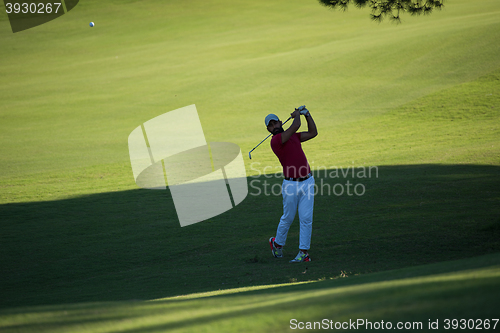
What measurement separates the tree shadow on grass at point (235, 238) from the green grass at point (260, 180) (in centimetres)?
6

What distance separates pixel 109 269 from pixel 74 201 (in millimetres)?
7139

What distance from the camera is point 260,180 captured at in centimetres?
1577

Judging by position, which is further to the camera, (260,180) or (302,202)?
(260,180)

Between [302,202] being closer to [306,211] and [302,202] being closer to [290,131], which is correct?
[306,211]

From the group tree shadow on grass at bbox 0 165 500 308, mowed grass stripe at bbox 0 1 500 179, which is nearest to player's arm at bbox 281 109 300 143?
tree shadow on grass at bbox 0 165 500 308

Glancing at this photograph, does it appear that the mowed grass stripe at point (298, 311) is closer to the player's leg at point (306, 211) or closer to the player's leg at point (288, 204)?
the player's leg at point (306, 211)

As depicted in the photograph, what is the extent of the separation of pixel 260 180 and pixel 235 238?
6329 millimetres

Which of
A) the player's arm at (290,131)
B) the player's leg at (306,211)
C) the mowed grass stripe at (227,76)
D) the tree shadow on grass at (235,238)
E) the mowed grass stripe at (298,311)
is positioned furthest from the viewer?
the mowed grass stripe at (227,76)

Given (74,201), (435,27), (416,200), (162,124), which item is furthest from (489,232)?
(435,27)

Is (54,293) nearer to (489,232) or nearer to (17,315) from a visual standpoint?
(17,315)

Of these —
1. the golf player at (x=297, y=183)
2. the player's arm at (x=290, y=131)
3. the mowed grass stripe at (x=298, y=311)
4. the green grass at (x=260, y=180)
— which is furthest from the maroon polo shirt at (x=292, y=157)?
the mowed grass stripe at (x=298, y=311)

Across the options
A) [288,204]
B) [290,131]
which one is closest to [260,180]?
[288,204]

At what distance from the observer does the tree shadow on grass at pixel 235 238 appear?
23.0ft

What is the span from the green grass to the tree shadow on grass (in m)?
0.06
